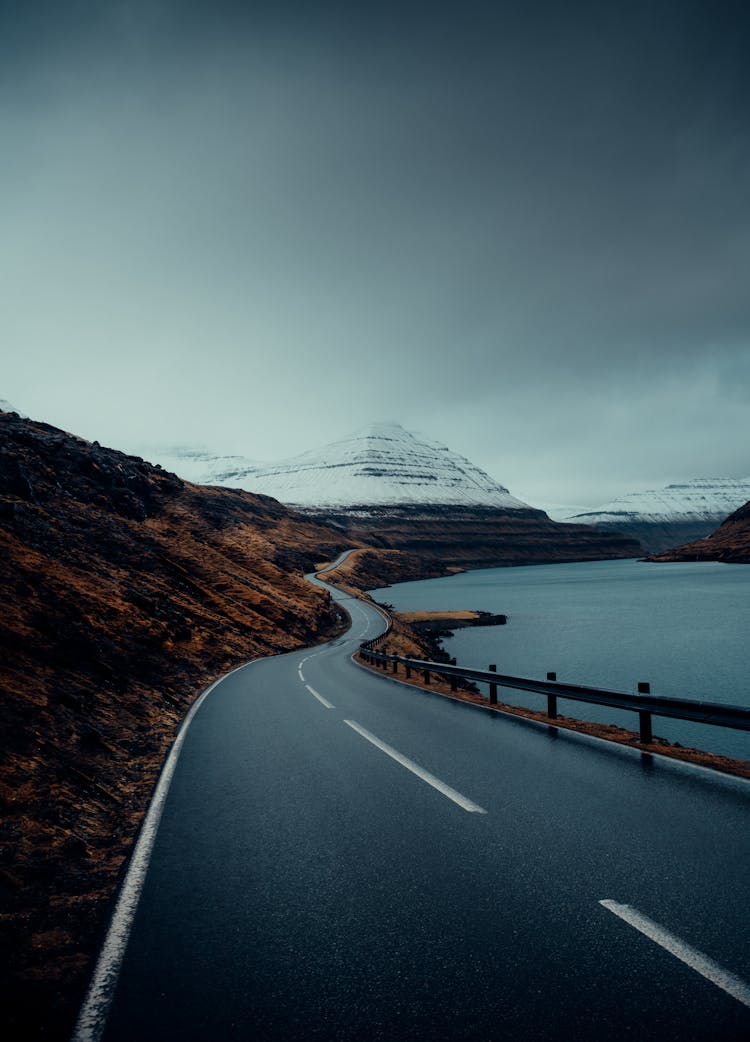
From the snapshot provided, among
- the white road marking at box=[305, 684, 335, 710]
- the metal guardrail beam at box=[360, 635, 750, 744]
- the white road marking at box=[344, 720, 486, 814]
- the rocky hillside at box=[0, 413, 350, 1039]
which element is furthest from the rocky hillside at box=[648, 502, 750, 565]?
the white road marking at box=[344, 720, 486, 814]

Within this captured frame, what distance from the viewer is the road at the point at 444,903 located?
2.84m

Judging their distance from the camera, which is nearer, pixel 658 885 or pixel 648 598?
pixel 658 885

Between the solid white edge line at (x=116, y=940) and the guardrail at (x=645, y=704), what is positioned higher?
the guardrail at (x=645, y=704)

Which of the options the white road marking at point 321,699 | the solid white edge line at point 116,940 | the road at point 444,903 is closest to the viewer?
the road at point 444,903

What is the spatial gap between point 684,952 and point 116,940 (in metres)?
3.71

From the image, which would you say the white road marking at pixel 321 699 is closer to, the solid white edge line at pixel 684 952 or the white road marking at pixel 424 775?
the white road marking at pixel 424 775

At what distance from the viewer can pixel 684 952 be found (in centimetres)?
319

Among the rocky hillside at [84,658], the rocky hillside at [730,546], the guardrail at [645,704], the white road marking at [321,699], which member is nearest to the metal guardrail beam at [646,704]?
the guardrail at [645,704]

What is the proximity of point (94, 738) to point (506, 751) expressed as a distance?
6.94 m

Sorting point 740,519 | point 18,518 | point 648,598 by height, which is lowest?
point 648,598

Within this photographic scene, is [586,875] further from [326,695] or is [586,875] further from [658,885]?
[326,695]

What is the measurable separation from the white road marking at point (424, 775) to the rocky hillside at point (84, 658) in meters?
3.42

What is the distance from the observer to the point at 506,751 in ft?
26.8

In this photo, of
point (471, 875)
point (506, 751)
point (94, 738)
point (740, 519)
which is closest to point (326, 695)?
point (94, 738)
